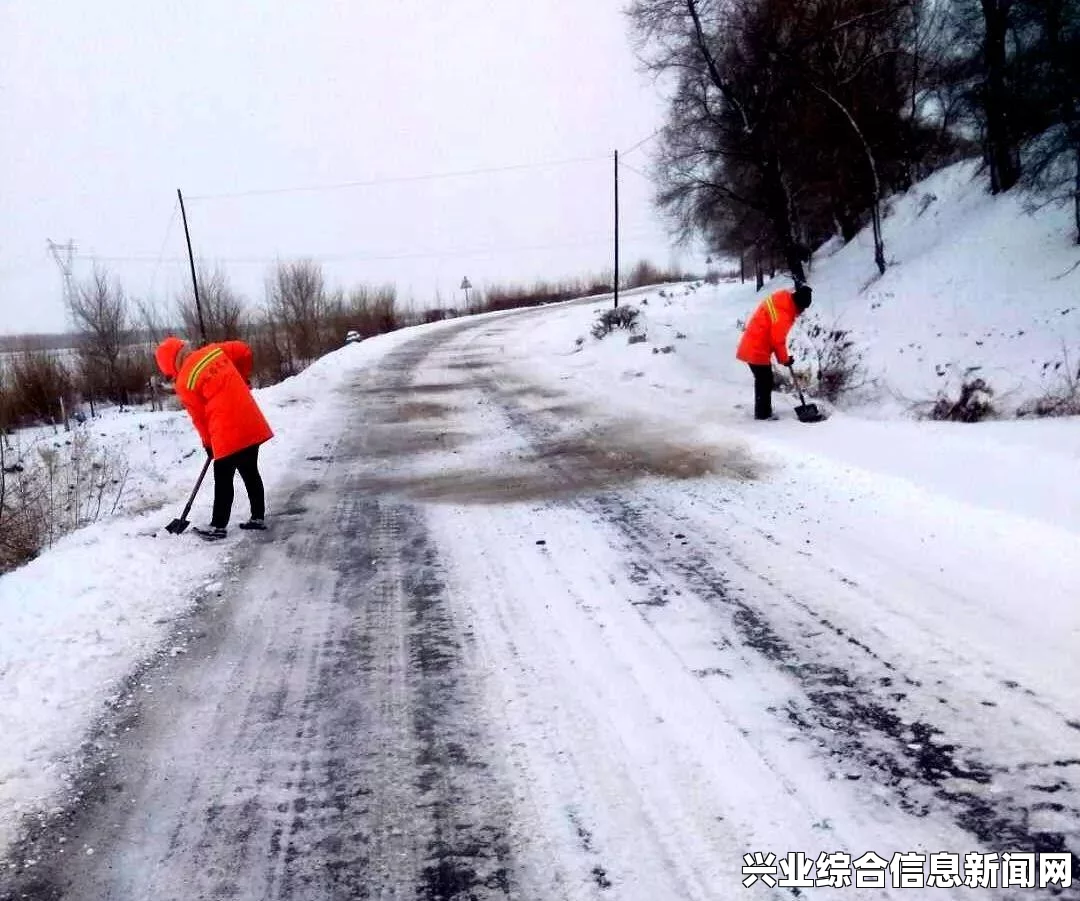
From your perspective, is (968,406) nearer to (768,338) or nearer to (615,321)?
(768,338)

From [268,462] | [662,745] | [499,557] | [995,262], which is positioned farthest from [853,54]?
[662,745]

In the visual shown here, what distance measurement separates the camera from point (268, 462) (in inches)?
353

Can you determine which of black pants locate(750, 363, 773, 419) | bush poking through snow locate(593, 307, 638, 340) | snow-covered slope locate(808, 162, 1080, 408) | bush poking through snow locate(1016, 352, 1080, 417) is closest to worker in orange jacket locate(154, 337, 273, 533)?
black pants locate(750, 363, 773, 419)

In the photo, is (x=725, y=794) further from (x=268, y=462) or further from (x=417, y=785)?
(x=268, y=462)

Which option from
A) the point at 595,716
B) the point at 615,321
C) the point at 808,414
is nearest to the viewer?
the point at 595,716

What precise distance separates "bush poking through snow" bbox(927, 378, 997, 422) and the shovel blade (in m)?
1.43

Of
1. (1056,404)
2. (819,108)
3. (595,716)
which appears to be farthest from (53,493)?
(819,108)

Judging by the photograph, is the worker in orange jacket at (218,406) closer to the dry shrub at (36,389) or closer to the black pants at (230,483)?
the black pants at (230,483)

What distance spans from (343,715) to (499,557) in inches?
80.7

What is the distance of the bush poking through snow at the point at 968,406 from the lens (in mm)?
8992

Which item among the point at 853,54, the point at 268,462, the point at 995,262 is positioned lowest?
the point at 268,462

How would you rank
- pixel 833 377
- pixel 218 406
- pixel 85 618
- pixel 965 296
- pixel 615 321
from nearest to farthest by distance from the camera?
1. pixel 85 618
2. pixel 218 406
3. pixel 833 377
4. pixel 965 296
5. pixel 615 321

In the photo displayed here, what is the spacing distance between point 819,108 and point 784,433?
17.9 metres

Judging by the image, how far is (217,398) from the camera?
6.07m
